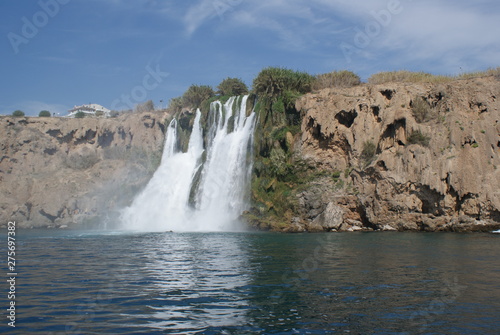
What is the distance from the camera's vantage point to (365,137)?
35.5 m

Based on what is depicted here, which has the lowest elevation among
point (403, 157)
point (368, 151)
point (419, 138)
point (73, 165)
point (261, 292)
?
point (261, 292)

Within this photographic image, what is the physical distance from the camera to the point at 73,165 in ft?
197

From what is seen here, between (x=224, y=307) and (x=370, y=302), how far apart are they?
3206 mm

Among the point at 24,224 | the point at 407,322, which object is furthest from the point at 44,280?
the point at 24,224

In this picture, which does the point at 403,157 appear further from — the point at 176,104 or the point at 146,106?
the point at 146,106

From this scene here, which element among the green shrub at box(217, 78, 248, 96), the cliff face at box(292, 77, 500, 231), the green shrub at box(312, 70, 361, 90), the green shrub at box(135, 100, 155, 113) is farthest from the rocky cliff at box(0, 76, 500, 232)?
A: the green shrub at box(135, 100, 155, 113)

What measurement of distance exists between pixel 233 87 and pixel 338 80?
48.9 feet

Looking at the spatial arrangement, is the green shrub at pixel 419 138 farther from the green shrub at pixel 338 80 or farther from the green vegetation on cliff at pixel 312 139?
the green shrub at pixel 338 80

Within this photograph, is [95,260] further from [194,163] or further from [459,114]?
[194,163]

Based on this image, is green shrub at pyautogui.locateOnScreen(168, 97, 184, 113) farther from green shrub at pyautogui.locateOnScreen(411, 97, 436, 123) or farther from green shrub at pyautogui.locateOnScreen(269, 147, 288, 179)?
green shrub at pyautogui.locateOnScreen(411, 97, 436, 123)

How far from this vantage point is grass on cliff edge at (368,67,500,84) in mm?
36641

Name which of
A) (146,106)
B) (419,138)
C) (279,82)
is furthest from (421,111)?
(146,106)

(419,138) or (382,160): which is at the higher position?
(419,138)

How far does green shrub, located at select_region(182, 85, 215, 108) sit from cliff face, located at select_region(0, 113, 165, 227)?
6.50m
